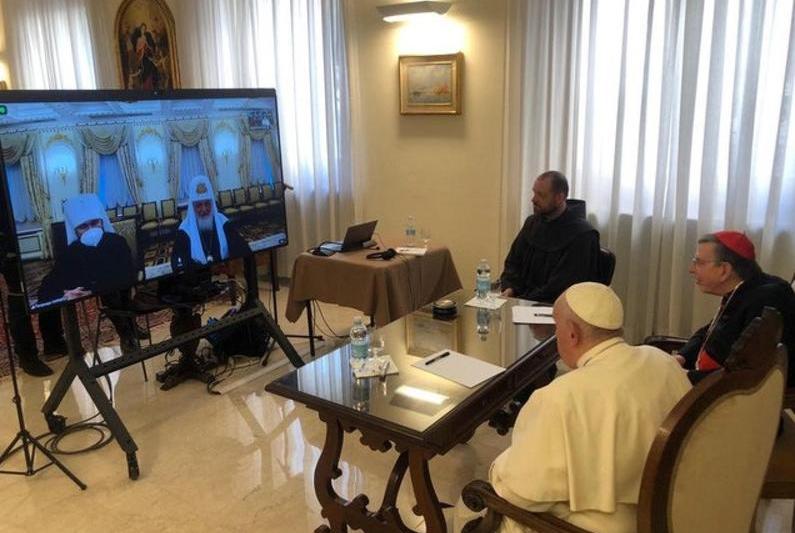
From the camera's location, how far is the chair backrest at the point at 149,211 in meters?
3.10

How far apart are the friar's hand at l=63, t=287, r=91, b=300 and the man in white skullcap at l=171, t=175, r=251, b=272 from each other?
0.47m

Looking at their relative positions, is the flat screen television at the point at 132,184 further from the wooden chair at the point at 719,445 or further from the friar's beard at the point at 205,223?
the wooden chair at the point at 719,445

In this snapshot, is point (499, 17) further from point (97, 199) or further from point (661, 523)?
point (661, 523)

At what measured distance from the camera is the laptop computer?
3.97m

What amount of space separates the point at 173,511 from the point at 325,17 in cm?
373

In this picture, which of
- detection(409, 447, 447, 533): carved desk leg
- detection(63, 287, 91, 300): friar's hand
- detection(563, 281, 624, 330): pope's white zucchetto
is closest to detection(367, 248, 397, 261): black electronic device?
detection(63, 287, 91, 300): friar's hand

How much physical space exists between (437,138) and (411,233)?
30.4 inches

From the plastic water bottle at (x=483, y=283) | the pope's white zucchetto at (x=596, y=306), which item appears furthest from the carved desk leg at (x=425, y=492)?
the plastic water bottle at (x=483, y=283)

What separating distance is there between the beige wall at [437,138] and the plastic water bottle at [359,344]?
2423 millimetres

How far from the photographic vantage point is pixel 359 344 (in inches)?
94.2

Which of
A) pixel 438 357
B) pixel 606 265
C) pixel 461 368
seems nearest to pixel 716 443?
pixel 461 368

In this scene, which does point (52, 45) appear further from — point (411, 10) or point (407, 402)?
point (407, 402)

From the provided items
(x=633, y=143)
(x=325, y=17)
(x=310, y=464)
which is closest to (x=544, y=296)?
(x=633, y=143)

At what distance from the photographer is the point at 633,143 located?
12.8 ft
